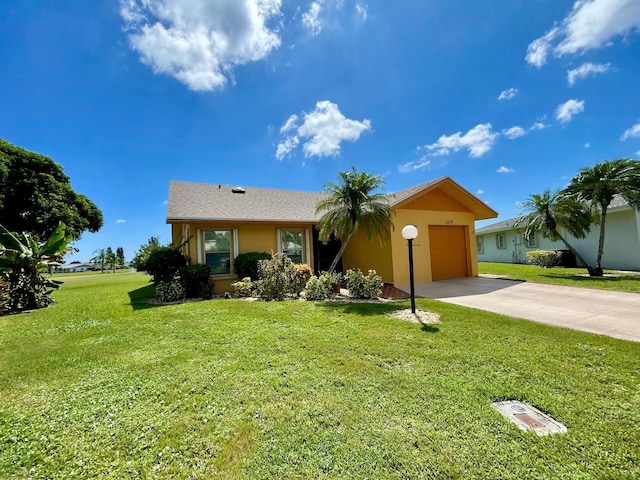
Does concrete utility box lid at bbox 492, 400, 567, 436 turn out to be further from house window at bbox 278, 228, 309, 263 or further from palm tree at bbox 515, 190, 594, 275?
palm tree at bbox 515, 190, 594, 275

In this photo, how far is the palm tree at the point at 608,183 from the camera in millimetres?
11656

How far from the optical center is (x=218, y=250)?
11.5 m

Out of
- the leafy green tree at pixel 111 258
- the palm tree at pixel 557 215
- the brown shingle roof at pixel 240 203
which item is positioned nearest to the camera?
the brown shingle roof at pixel 240 203

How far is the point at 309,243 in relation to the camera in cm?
1318

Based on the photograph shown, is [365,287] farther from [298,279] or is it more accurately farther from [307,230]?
[307,230]

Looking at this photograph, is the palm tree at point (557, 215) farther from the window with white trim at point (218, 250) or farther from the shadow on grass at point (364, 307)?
the window with white trim at point (218, 250)

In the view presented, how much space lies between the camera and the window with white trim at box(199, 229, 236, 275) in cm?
1119

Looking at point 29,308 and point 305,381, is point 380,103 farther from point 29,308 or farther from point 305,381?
point 29,308

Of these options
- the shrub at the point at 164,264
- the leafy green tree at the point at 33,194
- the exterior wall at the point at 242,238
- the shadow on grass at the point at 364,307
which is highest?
the leafy green tree at the point at 33,194

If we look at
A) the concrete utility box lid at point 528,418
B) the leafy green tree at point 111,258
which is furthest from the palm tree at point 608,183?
the leafy green tree at point 111,258

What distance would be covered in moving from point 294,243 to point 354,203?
4183 millimetres

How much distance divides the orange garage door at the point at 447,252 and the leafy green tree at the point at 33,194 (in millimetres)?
20619

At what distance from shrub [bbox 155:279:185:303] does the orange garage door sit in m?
11.2

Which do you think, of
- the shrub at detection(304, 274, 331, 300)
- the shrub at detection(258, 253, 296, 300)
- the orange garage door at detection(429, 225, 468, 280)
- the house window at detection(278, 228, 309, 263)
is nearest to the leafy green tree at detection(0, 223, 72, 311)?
the shrub at detection(258, 253, 296, 300)
